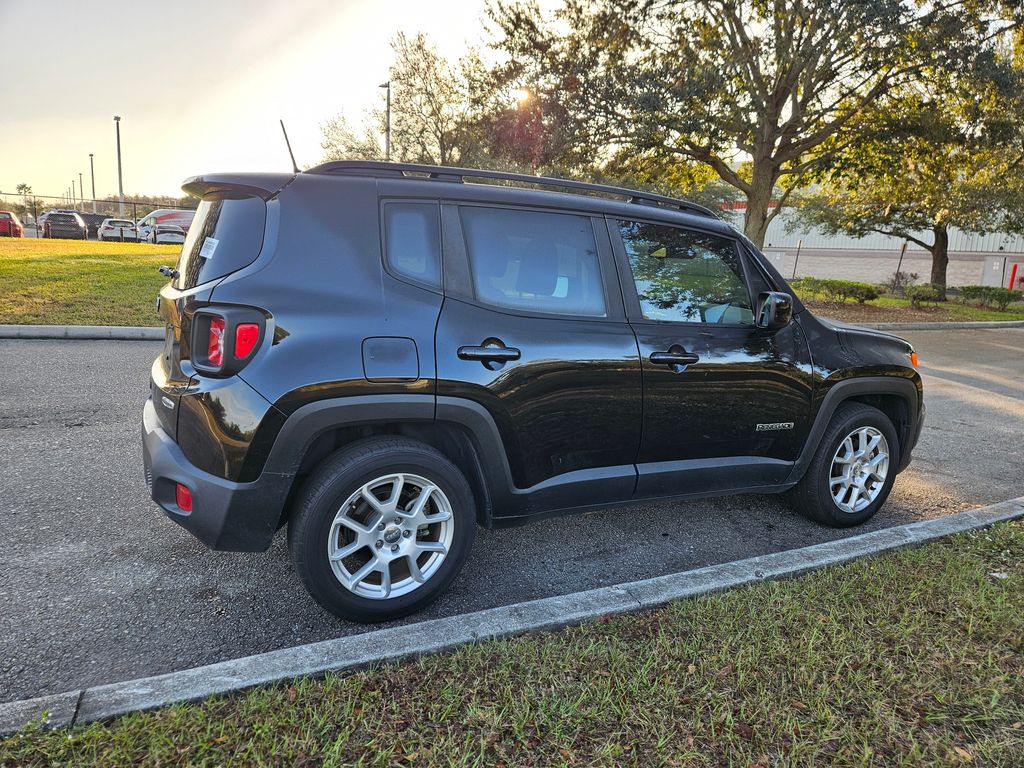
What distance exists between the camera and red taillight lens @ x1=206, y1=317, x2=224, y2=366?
2498mm

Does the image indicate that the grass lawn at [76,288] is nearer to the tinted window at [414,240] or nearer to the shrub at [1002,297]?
the tinted window at [414,240]

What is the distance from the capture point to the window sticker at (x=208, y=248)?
2719mm

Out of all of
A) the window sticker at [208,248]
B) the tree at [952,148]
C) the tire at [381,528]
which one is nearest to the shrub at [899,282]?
the tree at [952,148]

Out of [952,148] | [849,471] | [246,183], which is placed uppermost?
[952,148]

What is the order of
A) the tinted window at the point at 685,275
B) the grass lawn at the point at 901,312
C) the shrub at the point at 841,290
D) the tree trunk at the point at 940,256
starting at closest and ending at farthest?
1. the tinted window at the point at 685,275
2. the grass lawn at the point at 901,312
3. the shrub at the point at 841,290
4. the tree trunk at the point at 940,256

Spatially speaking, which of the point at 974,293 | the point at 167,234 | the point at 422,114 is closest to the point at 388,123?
the point at 422,114

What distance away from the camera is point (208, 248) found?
276cm

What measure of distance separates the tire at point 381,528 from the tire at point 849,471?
2.21 meters

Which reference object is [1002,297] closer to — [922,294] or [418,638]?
[922,294]

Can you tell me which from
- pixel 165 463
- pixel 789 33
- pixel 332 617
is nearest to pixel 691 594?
pixel 332 617

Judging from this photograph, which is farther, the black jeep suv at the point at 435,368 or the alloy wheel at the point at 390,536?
the alloy wheel at the point at 390,536

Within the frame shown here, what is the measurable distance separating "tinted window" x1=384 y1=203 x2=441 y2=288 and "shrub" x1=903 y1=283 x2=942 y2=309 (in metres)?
21.9

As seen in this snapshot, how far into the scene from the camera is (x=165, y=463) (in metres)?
2.68

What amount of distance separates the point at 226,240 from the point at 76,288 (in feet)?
35.2
